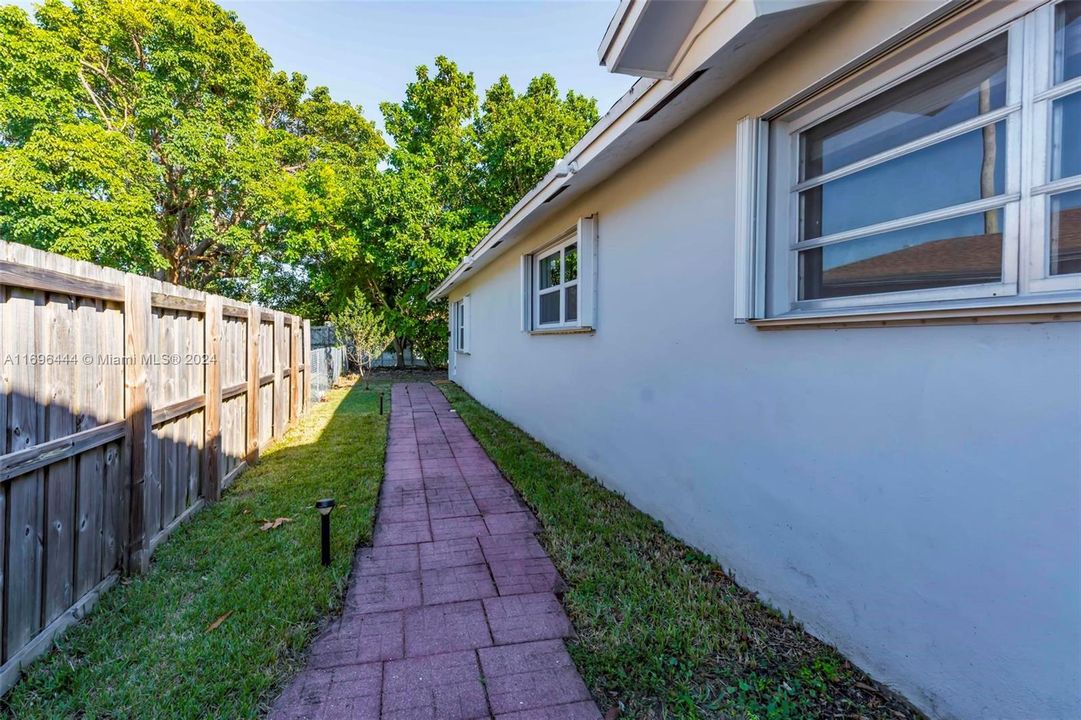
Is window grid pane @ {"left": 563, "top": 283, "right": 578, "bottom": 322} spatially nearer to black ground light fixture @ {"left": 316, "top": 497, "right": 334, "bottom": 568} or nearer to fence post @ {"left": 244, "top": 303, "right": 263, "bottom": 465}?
black ground light fixture @ {"left": 316, "top": 497, "right": 334, "bottom": 568}

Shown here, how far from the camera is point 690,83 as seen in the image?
2664mm

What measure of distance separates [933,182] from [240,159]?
1720 cm

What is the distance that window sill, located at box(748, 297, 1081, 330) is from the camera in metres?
1.41

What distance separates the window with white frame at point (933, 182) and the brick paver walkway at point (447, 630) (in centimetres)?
199

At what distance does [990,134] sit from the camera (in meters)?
1.71

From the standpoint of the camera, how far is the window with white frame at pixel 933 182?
1.53m

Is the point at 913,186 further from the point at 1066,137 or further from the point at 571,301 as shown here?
the point at 571,301

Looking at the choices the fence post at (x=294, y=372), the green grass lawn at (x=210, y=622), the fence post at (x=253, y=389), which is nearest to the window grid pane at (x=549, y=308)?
the green grass lawn at (x=210, y=622)

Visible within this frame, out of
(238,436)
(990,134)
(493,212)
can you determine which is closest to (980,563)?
(990,134)

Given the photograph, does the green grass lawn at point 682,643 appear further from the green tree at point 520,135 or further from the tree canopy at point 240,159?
the green tree at point 520,135

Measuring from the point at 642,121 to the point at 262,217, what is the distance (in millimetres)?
15739

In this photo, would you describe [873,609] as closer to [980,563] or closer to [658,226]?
[980,563]

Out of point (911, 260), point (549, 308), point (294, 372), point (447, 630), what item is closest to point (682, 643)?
point (447, 630)

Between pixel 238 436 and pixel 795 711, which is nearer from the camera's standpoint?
pixel 795 711
